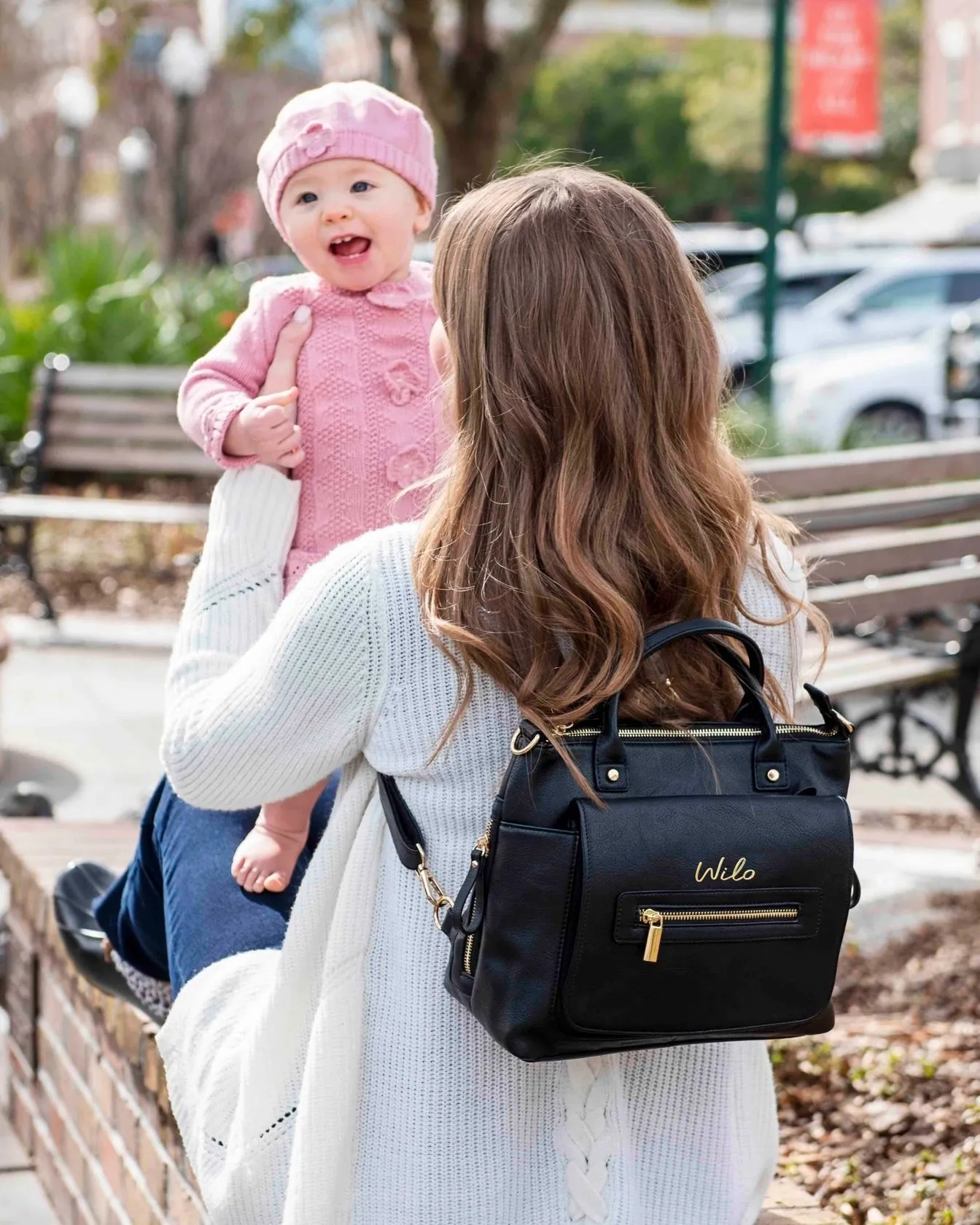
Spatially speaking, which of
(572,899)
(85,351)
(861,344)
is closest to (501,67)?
(85,351)

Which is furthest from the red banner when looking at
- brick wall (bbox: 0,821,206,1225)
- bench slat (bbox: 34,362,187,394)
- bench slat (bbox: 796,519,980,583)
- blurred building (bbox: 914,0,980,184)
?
brick wall (bbox: 0,821,206,1225)

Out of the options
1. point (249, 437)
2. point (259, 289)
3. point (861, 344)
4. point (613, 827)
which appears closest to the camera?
point (613, 827)

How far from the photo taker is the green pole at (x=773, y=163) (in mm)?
10383

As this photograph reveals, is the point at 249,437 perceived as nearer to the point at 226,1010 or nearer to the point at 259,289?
the point at 259,289

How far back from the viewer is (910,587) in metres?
4.89

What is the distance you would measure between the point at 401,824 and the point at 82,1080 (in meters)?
1.37

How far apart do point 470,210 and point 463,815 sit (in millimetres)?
632

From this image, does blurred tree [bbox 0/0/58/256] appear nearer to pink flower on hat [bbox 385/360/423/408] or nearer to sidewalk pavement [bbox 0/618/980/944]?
sidewalk pavement [bbox 0/618/980/944]

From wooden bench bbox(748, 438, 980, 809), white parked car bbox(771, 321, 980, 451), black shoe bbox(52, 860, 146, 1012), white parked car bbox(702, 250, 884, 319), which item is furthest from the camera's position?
white parked car bbox(702, 250, 884, 319)

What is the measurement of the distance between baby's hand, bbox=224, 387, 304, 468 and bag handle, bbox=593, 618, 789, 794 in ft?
2.32

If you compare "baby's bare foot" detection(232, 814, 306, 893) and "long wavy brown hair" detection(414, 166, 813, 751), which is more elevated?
"long wavy brown hair" detection(414, 166, 813, 751)

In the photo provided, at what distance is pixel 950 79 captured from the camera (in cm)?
3925

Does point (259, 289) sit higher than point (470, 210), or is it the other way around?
point (470, 210)

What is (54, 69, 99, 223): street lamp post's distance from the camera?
23.6 meters
